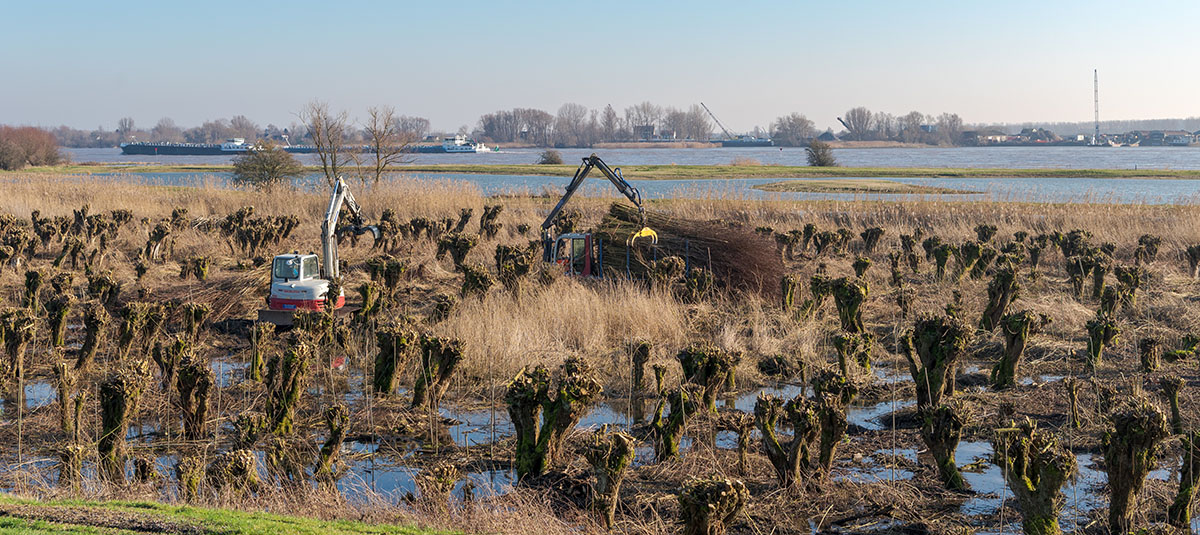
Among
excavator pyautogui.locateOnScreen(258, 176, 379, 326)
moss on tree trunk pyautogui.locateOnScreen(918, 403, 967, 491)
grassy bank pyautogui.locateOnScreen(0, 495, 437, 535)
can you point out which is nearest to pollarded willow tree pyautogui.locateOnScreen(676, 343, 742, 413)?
moss on tree trunk pyautogui.locateOnScreen(918, 403, 967, 491)

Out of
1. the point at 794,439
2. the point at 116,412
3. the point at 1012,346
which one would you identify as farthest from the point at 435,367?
the point at 1012,346

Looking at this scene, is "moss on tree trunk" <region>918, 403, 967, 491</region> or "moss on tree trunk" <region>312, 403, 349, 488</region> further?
"moss on tree trunk" <region>312, 403, 349, 488</region>

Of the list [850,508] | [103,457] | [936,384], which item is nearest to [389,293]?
[103,457]

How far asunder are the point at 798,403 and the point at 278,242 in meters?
18.1

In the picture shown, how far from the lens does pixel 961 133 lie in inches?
7067

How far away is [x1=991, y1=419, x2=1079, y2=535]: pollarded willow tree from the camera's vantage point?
22.9ft

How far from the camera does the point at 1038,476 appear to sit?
7176 millimetres

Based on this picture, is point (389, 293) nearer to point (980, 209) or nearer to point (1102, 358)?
point (1102, 358)

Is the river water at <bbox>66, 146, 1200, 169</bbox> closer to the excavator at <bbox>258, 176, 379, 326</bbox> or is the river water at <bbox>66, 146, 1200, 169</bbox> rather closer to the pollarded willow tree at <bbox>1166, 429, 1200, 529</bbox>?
the excavator at <bbox>258, 176, 379, 326</bbox>

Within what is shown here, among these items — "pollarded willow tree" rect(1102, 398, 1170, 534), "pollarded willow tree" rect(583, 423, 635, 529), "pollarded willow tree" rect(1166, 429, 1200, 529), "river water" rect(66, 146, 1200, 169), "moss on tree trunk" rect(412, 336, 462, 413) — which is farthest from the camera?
"river water" rect(66, 146, 1200, 169)

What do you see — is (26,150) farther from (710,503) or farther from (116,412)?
(710,503)

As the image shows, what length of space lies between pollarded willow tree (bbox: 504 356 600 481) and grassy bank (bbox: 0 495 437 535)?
2203 millimetres

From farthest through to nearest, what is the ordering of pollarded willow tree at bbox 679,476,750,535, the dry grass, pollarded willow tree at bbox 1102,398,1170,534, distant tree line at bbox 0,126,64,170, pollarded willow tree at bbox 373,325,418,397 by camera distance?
distant tree line at bbox 0,126,64,170, pollarded willow tree at bbox 373,325,418,397, the dry grass, pollarded willow tree at bbox 1102,398,1170,534, pollarded willow tree at bbox 679,476,750,535

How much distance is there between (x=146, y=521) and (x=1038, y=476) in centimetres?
604
